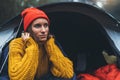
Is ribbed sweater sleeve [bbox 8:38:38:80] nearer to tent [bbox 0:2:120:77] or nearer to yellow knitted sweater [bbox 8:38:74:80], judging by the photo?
yellow knitted sweater [bbox 8:38:74:80]

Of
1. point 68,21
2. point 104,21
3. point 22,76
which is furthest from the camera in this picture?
point 68,21

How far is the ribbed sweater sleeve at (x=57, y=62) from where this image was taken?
515 cm

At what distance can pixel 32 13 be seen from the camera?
17.1ft

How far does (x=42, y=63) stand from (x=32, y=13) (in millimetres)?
511

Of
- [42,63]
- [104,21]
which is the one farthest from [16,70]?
[104,21]

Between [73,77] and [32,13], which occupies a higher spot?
[32,13]

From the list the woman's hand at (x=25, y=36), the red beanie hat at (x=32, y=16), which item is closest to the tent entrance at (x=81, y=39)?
the red beanie hat at (x=32, y=16)

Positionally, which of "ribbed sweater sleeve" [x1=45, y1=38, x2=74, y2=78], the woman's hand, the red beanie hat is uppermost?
the red beanie hat

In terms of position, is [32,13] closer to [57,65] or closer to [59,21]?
[57,65]

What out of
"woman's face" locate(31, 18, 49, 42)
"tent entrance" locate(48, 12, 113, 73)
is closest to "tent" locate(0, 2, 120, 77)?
"tent entrance" locate(48, 12, 113, 73)

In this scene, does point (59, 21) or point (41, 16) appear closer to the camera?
point (41, 16)

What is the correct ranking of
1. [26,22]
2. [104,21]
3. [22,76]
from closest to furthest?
[22,76] → [26,22] → [104,21]

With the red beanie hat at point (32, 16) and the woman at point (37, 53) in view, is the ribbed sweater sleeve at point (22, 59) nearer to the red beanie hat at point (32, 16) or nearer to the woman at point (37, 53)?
the woman at point (37, 53)

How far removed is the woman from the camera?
4.97 metres
